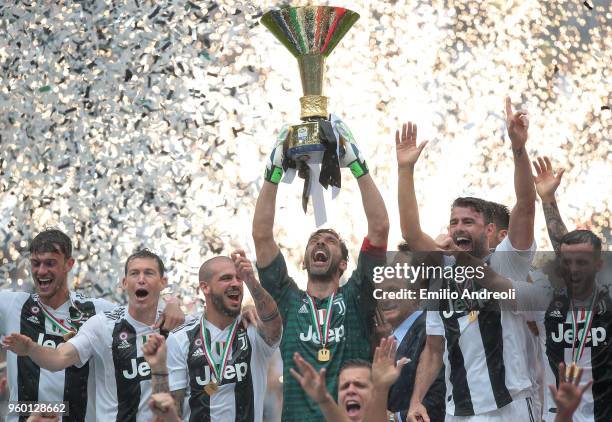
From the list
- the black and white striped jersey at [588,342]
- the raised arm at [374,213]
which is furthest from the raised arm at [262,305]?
the black and white striped jersey at [588,342]

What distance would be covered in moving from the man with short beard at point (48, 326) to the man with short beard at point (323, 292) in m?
0.68

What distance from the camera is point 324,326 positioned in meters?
5.90

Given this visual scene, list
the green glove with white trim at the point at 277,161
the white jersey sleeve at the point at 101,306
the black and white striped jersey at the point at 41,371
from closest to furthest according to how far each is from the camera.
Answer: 1. the green glove with white trim at the point at 277,161
2. the black and white striped jersey at the point at 41,371
3. the white jersey sleeve at the point at 101,306

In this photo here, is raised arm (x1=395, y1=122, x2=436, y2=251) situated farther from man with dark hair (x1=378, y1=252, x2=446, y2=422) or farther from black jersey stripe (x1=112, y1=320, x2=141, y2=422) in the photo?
black jersey stripe (x1=112, y1=320, x2=141, y2=422)

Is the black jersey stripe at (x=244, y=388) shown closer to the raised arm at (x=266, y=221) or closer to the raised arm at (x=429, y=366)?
the raised arm at (x=266, y=221)

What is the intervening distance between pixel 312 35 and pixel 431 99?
7.13 feet

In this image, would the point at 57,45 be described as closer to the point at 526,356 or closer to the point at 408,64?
the point at 408,64

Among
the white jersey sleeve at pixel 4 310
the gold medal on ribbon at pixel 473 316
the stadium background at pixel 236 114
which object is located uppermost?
the stadium background at pixel 236 114

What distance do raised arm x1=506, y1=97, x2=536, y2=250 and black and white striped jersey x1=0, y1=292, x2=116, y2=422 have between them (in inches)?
93.9

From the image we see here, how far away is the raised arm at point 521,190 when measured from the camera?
5656 mm

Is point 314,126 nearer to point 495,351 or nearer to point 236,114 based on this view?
point 495,351

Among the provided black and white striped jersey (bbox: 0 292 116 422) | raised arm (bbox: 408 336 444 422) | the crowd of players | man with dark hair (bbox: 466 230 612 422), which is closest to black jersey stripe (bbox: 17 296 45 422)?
black and white striped jersey (bbox: 0 292 116 422)

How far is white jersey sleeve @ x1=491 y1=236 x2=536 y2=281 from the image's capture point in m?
5.79

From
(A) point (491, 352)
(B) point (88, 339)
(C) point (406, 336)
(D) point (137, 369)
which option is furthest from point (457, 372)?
(B) point (88, 339)
